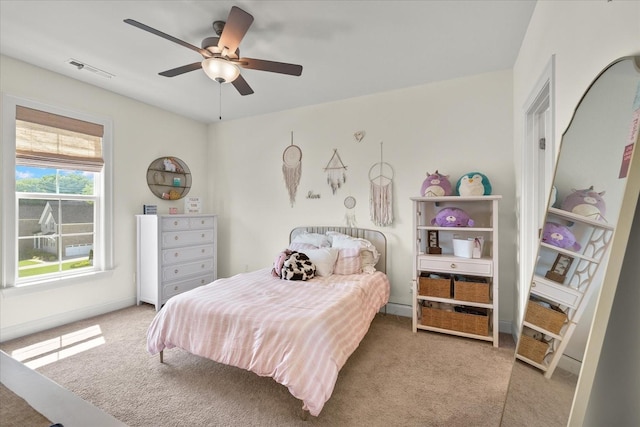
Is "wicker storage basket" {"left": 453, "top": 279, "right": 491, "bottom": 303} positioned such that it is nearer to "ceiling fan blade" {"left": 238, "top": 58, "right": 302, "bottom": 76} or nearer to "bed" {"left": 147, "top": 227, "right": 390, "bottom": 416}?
"bed" {"left": 147, "top": 227, "right": 390, "bottom": 416}

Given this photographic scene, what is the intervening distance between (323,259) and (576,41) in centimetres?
245

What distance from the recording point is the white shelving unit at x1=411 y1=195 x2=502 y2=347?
104 inches

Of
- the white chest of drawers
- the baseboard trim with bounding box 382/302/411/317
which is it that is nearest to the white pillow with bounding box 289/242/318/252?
the baseboard trim with bounding box 382/302/411/317

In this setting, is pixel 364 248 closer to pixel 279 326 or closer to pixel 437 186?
pixel 437 186

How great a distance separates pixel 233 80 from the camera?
232cm

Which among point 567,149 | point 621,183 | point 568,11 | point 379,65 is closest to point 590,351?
point 621,183

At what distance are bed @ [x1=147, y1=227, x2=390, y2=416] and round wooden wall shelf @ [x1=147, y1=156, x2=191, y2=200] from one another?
2184 millimetres

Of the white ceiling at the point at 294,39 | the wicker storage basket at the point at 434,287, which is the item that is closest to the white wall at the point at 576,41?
the white ceiling at the point at 294,39

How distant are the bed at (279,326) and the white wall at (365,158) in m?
1.26

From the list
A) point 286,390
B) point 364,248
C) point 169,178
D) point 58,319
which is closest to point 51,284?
point 58,319

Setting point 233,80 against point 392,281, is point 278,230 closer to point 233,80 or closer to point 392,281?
point 392,281

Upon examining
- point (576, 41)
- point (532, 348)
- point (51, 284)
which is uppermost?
point (576, 41)

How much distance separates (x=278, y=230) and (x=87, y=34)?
113 inches

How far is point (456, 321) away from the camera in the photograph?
279cm
